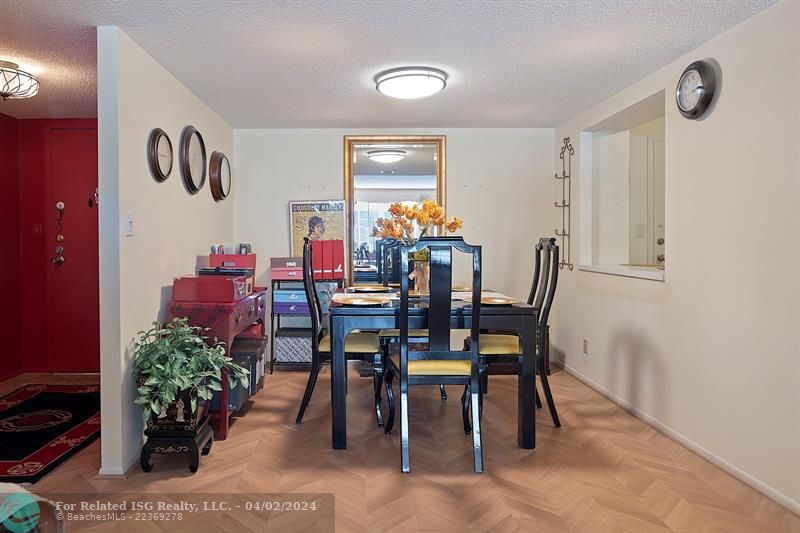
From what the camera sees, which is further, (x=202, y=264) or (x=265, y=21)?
(x=202, y=264)

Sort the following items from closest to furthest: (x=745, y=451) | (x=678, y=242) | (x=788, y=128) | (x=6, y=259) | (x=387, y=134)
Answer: (x=788, y=128), (x=745, y=451), (x=678, y=242), (x=6, y=259), (x=387, y=134)

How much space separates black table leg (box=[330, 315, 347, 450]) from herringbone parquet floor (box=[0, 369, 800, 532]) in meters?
0.09

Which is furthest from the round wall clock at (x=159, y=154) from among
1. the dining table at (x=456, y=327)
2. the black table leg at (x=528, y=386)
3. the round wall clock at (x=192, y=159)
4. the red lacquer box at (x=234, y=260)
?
the black table leg at (x=528, y=386)

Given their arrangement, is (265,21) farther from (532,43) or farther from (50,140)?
(50,140)

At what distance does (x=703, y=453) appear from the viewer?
2.80 m

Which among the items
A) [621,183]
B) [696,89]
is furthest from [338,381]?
[621,183]

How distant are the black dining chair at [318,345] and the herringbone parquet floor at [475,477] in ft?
0.61

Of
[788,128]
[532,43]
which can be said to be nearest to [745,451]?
[788,128]

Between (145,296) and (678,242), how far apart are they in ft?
9.84

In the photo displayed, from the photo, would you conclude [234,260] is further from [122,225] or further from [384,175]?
[384,175]

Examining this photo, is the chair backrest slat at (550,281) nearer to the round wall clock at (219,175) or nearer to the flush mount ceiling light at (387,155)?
the flush mount ceiling light at (387,155)

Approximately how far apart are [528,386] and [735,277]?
1.14 meters

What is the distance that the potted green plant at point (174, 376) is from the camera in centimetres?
255

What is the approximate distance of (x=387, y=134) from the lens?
5074 millimetres
